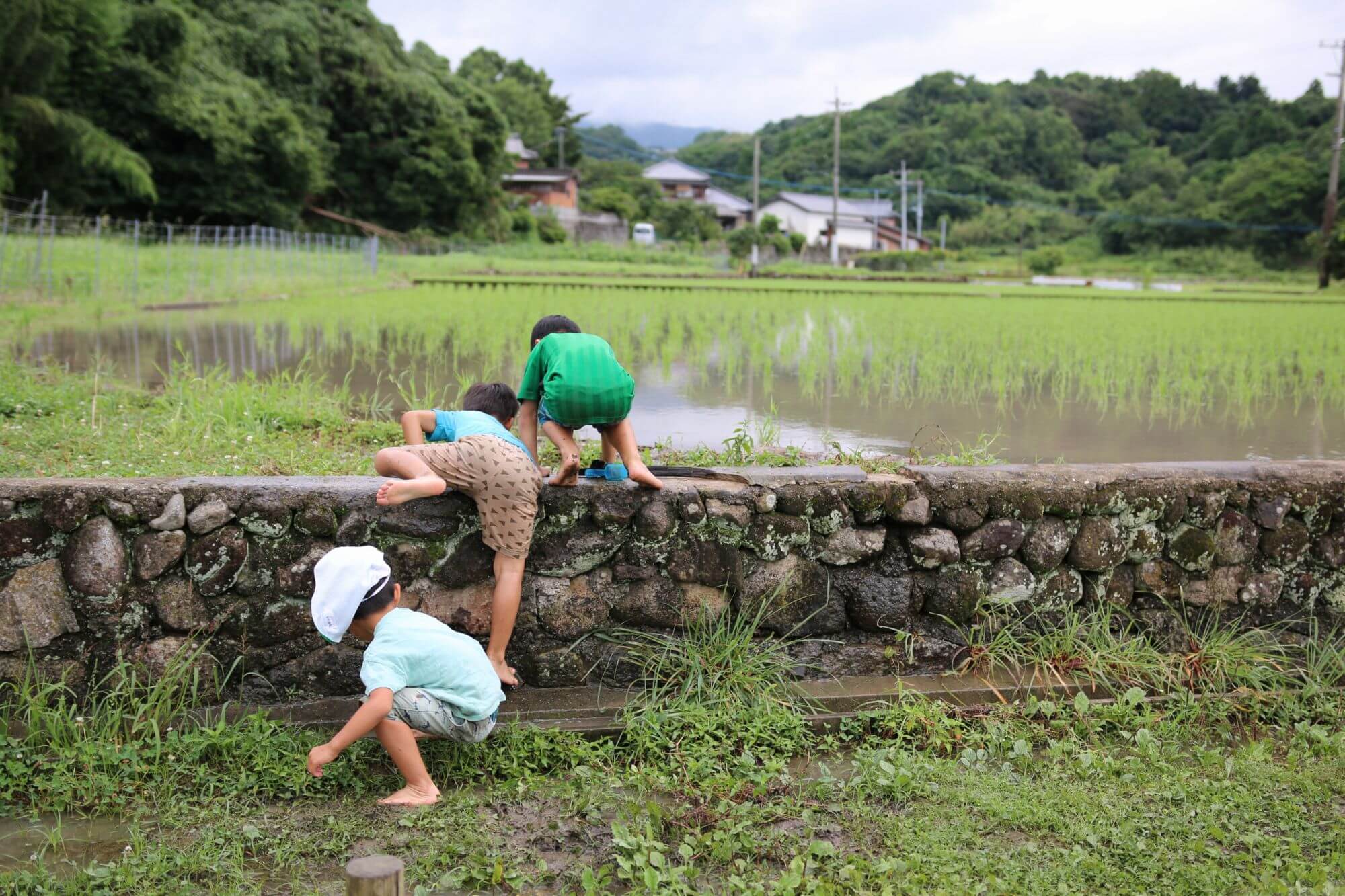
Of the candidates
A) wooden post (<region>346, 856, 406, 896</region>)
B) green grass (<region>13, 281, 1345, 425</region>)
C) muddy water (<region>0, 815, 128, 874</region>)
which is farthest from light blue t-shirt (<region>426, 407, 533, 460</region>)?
green grass (<region>13, 281, 1345, 425</region>)

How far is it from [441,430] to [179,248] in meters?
16.6

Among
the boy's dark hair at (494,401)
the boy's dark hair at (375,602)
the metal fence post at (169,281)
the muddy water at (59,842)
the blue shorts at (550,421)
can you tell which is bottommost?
the muddy water at (59,842)

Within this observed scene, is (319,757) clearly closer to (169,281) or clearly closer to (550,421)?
(550,421)

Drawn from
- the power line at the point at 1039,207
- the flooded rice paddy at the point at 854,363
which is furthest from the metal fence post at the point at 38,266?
the power line at the point at 1039,207

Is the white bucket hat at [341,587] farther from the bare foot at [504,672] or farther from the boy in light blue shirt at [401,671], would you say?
the bare foot at [504,672]

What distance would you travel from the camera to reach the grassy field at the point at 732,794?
2.26 metres

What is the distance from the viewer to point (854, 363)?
8398 millimetres

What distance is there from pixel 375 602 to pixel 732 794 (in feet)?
3.43

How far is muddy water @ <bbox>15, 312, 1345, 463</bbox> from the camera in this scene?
17.7 feet

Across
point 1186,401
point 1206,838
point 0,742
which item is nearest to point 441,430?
point 0,742

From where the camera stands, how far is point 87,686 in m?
2.90

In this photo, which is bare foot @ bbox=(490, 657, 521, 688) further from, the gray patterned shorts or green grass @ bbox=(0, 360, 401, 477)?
green grass @ bbox=(0, 360, 401, 477)

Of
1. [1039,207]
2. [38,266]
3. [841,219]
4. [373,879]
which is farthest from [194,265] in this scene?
[1039,207]

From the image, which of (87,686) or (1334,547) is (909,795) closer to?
(1334,547)
